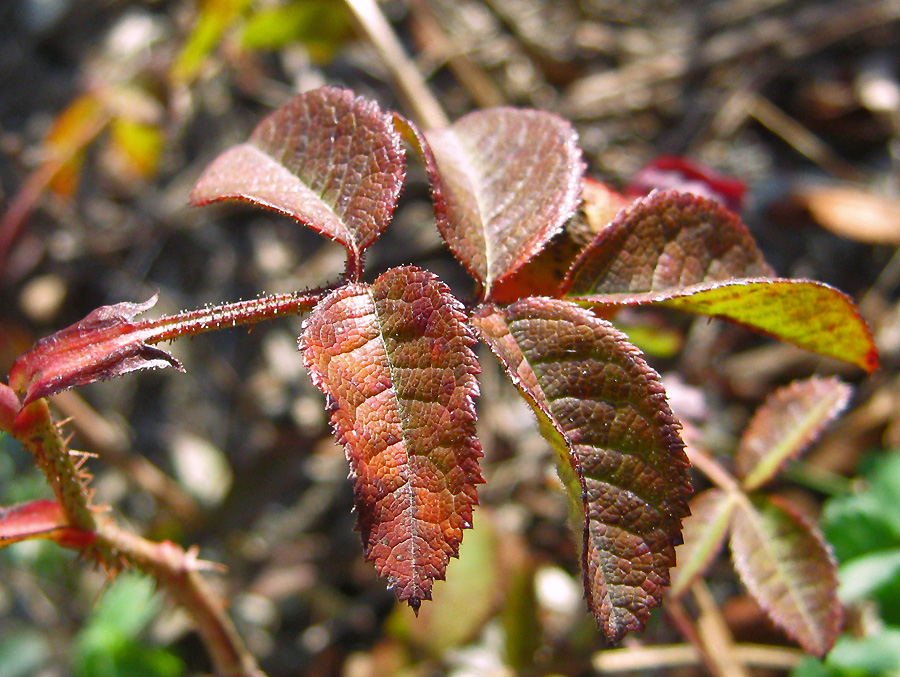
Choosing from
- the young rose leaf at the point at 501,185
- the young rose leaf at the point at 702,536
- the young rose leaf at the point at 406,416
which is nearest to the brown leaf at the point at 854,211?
the young rose leaf at the point at 702,536

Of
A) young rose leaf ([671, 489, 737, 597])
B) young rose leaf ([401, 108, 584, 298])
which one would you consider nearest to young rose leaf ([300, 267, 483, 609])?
young rose leaf ([401, 108, 584, 298])

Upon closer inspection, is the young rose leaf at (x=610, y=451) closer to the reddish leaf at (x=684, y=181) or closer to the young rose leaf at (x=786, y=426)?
the young rose leaf at (x=786, y=426)

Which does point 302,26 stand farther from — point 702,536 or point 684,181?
point 702,536

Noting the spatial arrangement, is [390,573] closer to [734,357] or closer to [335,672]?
[335,672]

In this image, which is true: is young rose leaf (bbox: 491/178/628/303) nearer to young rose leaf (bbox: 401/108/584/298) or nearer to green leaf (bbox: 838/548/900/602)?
young rose leaf (bbox: 401/108/584/298)

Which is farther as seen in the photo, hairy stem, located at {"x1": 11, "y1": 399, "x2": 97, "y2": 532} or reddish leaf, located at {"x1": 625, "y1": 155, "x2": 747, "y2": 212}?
reddish leaf, located at {"x1": 625, "y1": 155, "x2": 747, "y2": 212}

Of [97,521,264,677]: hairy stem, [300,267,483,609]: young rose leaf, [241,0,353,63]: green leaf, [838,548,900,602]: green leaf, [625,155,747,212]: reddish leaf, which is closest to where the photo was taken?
[300,267,483,609]: young rose leaf

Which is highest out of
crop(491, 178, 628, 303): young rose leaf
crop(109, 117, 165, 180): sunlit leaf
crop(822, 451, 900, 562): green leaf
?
crop(109, 117, 165, 180): sunlit leaf

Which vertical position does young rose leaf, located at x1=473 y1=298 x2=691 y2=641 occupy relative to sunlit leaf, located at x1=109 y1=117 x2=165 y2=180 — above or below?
below
